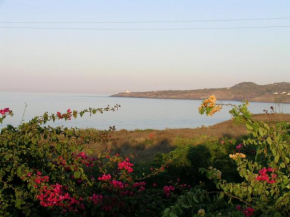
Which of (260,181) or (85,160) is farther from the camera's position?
(85,160)

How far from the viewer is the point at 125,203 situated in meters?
4.44

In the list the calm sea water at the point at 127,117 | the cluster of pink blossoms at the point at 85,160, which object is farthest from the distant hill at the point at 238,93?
the cluster of pink blossoms at the point at 85,160

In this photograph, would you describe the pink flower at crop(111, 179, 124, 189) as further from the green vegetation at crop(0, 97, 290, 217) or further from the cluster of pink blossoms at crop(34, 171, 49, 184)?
the cluster of pink blossoms at crop(34, 171, 49, 184)

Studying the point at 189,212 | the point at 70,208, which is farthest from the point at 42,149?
the point at 189,212

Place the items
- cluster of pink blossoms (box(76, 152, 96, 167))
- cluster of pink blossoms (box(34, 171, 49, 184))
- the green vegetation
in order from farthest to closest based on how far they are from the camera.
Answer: cluster of pink blossoms (box(76, 152, 96, 167)) < cluster of pink blossoms (box(34, 171, 49, 184)) < the green vegetation

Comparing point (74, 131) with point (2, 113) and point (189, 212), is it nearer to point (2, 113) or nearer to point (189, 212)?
point (2, 113)

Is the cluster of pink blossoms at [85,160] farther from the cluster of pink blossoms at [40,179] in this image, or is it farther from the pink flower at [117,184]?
the cluster of pink blossoms at [40,179]

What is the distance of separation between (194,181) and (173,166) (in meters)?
0.44

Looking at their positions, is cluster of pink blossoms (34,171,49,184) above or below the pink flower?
above

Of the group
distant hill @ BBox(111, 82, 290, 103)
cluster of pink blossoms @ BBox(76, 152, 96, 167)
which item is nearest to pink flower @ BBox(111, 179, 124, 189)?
cluster of pink blossoms @ BBox(76, 152, 96, 167)

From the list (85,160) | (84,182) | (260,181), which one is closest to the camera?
(260,181)

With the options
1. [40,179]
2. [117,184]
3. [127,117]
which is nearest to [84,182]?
[117,184]

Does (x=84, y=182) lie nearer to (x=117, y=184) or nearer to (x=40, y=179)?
(x=117, y=184)

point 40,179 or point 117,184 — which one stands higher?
point 40,179
